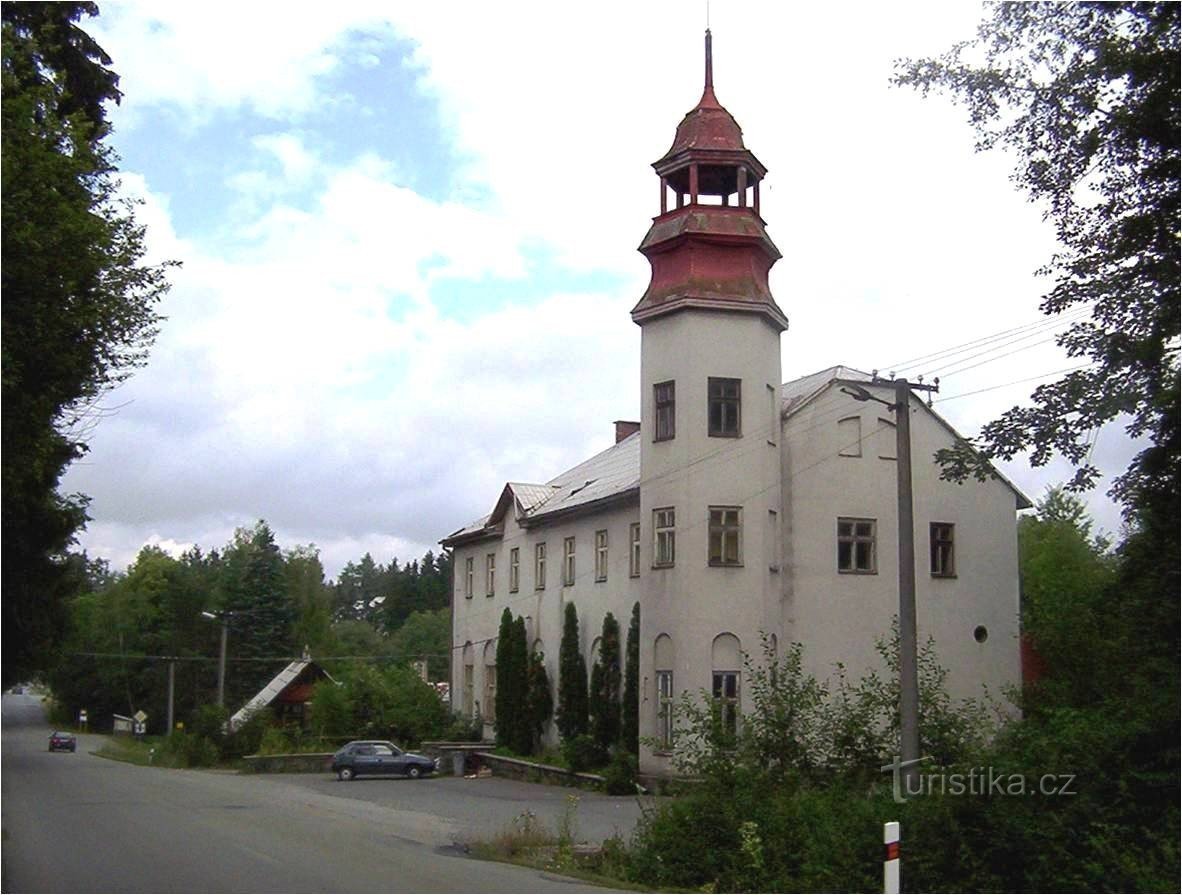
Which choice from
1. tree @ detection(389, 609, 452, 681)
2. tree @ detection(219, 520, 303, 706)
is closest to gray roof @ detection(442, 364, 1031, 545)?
tree @ detection(219, 520, 303, 706)

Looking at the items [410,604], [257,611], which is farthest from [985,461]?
[410,604]

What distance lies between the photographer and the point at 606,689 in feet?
Answer: 133

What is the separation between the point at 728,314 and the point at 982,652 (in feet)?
42.4

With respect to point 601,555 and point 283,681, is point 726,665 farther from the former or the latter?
point 283,681

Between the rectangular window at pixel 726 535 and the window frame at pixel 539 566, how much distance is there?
41.4 ft

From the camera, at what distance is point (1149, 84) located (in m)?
18.4

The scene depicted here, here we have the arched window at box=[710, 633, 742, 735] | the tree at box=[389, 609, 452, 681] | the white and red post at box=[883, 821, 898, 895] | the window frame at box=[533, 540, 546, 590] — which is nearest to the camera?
the white and red post at box=[883, 821, 898, 895]

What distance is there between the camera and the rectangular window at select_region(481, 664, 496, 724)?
5081 centimetres

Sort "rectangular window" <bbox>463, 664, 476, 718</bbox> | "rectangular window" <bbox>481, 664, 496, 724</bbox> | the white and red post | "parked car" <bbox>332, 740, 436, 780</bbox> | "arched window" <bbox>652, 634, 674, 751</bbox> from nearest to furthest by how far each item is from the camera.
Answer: the white and red post → "arched window" <bbox>652, 634, 674, 751</bbox> → "parked car" <bbox>332, 740, 436, 780</bbox> → "rectangular window" <bbox>481, 664, 496, 724</bbox> → "rectangular window" <bbox>463, 664, 476, 718</bbox>

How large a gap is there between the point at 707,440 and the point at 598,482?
10657 millimetres

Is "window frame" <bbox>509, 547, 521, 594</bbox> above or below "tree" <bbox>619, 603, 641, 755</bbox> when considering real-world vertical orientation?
above

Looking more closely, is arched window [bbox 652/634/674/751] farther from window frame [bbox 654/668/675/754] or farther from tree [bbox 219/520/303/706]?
tree [bbox 219/520/303/706]

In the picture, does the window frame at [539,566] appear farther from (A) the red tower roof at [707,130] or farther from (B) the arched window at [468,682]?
(A) the red tower roof at [707,130]

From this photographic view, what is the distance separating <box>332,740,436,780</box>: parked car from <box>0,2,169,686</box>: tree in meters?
29.4
